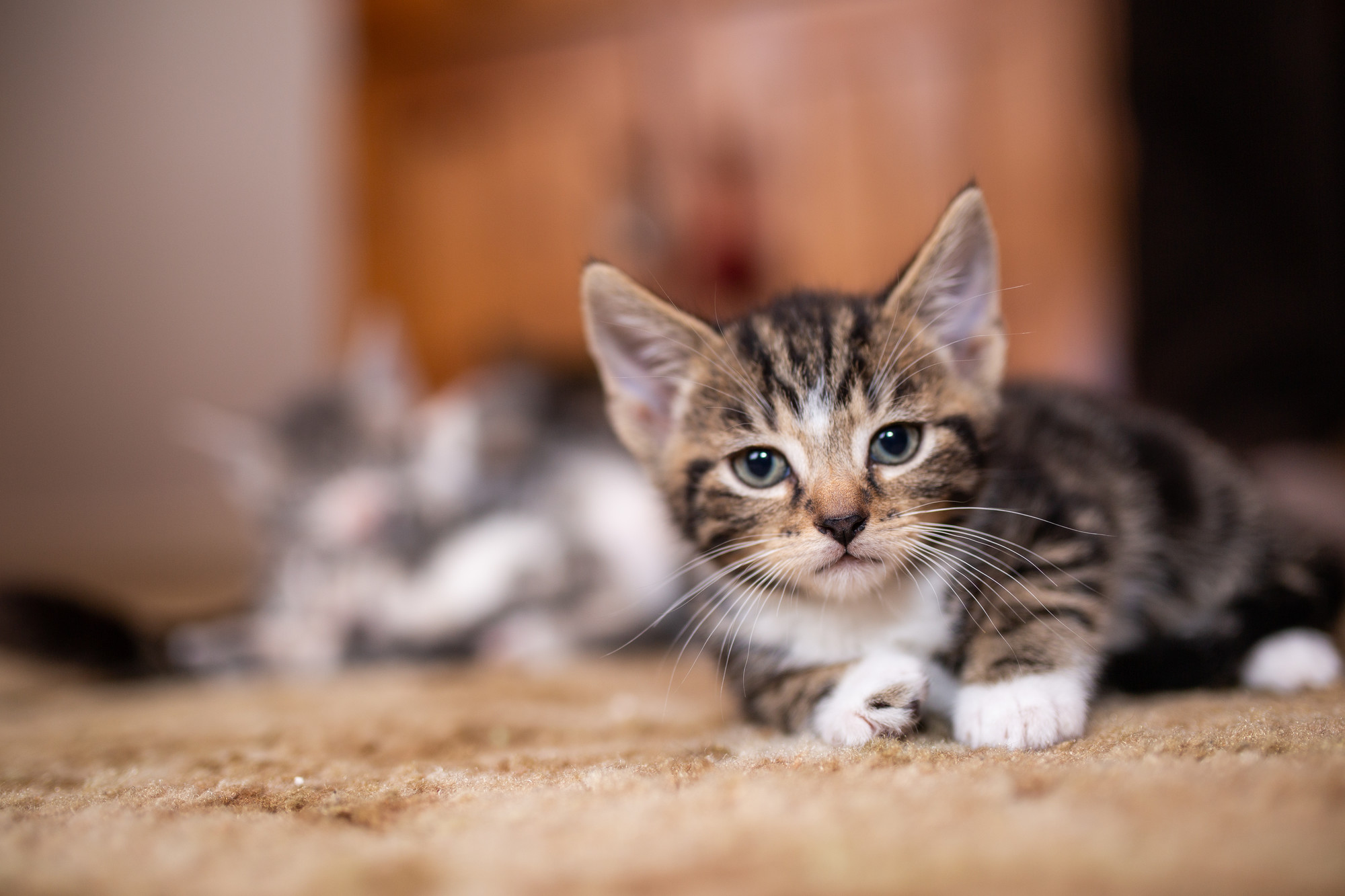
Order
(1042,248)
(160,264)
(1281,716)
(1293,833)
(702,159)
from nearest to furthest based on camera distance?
(1293,833) < (1281,716) < (1042,248) < (702,159) < (160,264)

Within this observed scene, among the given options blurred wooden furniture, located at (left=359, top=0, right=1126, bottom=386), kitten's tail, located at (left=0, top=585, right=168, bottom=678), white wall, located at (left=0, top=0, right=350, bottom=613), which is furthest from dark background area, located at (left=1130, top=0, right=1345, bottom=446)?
white wall, located at (left=0, top=0, right=350, bottom=613)

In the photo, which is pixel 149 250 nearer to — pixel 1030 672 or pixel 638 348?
pixel 638 348

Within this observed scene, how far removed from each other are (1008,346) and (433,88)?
10.6ft

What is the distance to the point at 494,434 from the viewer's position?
81.7 inches

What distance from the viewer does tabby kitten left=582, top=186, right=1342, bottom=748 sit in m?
0.84

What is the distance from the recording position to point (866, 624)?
0.92 metres

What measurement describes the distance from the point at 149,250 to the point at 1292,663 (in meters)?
4.00

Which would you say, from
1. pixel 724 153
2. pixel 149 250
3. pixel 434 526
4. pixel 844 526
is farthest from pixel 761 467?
pixel 149 250

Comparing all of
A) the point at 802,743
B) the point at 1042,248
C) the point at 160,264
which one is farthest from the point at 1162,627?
the point at 160,264

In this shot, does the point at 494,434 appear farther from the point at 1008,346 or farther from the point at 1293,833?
the point at 1293,833

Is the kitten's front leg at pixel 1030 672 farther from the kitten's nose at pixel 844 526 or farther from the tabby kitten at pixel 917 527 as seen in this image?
the kitten's nose at pixel 844 526

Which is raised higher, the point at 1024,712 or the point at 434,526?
the point at 1024,712

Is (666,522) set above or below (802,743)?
above

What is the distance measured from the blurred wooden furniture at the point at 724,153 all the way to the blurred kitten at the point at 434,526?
66 centimetres
